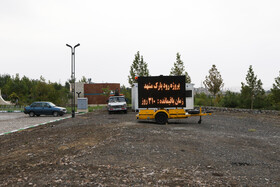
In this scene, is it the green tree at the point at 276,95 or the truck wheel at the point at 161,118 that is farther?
the green tree at the point at 276,95

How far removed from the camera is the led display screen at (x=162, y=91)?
13.8 meters

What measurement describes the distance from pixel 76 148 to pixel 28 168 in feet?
7.02

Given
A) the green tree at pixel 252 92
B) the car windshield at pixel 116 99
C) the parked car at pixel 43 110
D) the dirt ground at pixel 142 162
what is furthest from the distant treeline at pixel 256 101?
the parked car at pixel 43 110

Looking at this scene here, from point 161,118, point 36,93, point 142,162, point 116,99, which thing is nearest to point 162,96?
point 161,118

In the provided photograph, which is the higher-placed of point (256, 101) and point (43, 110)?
point (256, 101)

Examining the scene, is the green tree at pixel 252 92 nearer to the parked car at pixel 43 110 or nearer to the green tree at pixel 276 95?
the green tree at pixel 276 95

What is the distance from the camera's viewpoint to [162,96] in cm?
1388

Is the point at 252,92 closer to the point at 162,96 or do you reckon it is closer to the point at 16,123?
the point at 162,96

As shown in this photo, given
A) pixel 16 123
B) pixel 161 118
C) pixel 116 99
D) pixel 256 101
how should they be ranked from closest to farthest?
1. pixel 161 118
2. pixel 16 123
3. pixel 116 99
4. pixel 256 101

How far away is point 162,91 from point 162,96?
0.32 metres

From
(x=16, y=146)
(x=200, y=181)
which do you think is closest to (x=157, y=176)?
(x=200, y=181)

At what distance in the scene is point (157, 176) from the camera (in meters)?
5.26

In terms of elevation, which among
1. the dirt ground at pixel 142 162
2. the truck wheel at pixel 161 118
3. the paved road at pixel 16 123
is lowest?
the paved road at pixel 16 123

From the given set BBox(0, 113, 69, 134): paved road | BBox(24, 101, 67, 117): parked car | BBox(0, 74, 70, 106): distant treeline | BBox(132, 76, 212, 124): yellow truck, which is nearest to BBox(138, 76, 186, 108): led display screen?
BBox(132, 76, 212, 124): yellow truck
